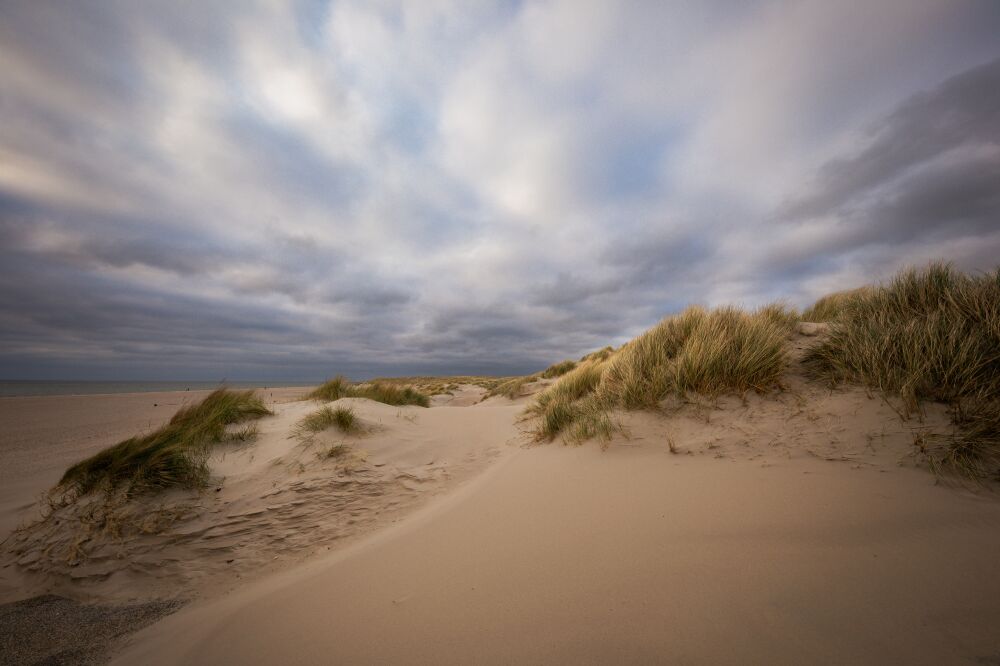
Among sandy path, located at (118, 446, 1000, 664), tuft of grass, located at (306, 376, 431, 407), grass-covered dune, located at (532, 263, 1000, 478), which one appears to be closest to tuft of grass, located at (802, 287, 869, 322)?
grass-covered dune, located at (532, 263, 1000, 478)

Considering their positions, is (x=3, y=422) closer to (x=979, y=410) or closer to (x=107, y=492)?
(x=107, y=492)

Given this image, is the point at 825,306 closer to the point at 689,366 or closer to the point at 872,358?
the point at 872,358

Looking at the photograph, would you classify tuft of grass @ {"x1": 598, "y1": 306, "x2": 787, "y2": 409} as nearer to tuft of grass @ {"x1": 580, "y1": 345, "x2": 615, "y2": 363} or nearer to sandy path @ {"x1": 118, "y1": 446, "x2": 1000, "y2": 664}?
sandy path @ {"x1": 118, "y1": 446, "x2": 1000, "y2": 664}

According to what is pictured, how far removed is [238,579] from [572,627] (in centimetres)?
236

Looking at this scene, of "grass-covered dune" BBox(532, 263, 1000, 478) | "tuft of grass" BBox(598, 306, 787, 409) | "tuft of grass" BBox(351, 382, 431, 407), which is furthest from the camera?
"tuft of grass" BBox(351, 382, 431, 407)

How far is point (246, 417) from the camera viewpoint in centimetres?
554

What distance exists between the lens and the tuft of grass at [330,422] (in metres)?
4.67

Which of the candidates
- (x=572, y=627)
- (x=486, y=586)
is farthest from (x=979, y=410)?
(x=486, y=586)

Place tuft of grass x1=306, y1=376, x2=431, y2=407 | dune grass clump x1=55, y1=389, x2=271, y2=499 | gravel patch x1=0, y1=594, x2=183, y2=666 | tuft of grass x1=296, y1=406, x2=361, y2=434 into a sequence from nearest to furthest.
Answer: gravel patch x1=0, y1=594, x2=183, y2=666 < dune grass clump x1=55, y1=389, x2=271, y2=499 < tuft of grass x1=296, y1=406, x2=361, y2=434 < tuft of grass x1=306, y1=376, x2=431, y2=407

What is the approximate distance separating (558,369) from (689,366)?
12.6 m

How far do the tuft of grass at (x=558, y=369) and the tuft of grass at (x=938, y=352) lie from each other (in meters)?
12.3

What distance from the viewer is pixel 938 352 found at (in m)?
2.58

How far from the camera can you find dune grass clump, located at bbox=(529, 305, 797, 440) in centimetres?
342

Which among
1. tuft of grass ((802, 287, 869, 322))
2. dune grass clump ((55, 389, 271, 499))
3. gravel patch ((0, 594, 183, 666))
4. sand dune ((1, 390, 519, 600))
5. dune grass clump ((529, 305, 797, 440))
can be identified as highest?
tuft of grass ((802, 287, 869, 322))
